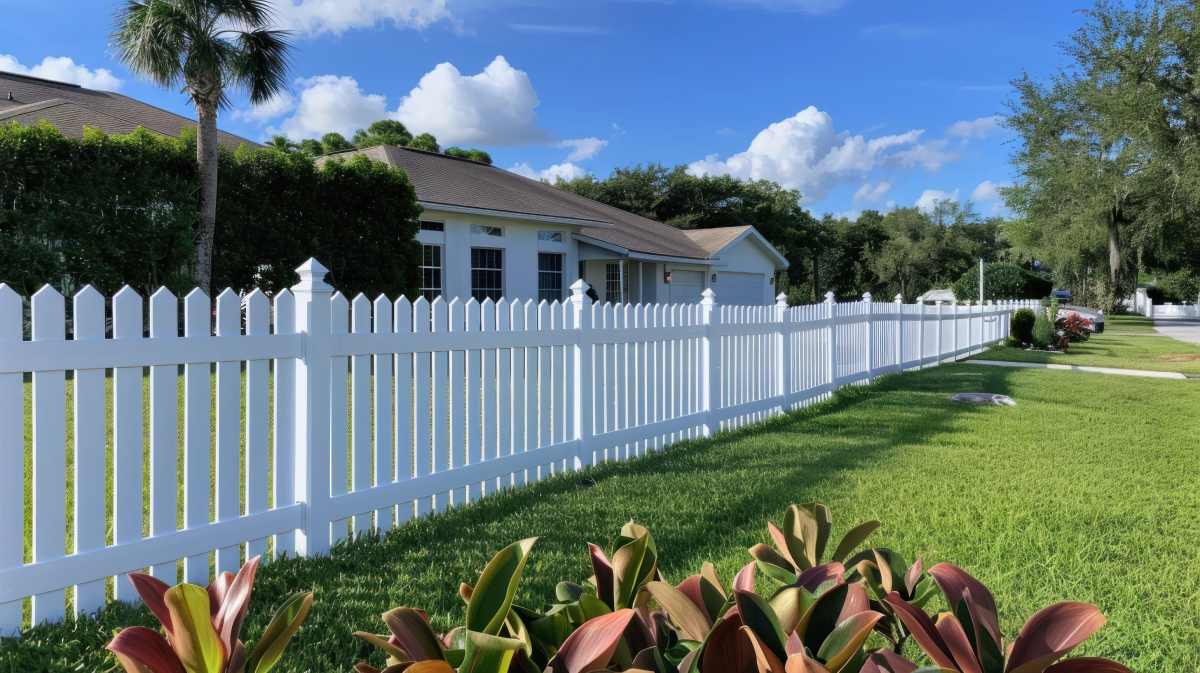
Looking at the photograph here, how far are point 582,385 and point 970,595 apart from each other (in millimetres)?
4908

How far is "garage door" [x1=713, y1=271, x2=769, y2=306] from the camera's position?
2844 centimetres

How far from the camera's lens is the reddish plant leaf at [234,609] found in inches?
46.6

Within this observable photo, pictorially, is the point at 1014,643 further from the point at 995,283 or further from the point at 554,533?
the point at 995,283

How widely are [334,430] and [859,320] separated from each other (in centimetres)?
911

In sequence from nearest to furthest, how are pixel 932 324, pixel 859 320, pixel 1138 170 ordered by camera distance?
pixel 859 320 < pixel 932 324 < pixel 1138 170

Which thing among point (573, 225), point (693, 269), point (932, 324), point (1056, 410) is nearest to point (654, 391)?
point (1056, 410)

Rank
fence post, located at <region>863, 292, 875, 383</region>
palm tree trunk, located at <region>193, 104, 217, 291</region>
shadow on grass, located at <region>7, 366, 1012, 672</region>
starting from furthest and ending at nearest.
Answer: palm tree trunk, located at <region>193, 104, 217, 291</region> → fence post, located at <region>863, 292, 875, 383</region> → shadow on grass, located at <region>7, 366, 1012, 672</region>

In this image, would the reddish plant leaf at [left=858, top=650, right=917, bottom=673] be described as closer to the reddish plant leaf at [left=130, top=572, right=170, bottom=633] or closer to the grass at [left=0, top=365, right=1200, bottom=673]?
the reddish plant leaf at [left=130, top=572, right=170, bottom=633]

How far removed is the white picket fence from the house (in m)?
11.7

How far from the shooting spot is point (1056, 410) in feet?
30.7

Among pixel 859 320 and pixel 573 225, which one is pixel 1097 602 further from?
pixel 573 225

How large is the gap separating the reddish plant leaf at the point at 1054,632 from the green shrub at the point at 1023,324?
2423cm

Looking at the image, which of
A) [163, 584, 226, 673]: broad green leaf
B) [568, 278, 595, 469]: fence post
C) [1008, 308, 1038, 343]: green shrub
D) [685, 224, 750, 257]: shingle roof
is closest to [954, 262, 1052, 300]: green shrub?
[685, 224, 750, 257]: shingle roof

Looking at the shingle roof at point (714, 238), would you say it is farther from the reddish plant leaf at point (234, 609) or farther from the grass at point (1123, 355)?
the reddish plant leaf at point (234, 609)
